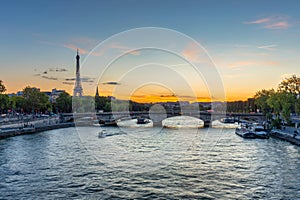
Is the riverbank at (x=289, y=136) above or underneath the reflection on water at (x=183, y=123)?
above

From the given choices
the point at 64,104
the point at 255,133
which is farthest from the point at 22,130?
the point at 64,104

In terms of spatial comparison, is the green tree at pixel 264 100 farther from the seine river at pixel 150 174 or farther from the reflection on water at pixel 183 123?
the seine river at pixel 150 174

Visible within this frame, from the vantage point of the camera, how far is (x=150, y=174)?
2114 cm

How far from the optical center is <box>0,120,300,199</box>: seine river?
55.4 feet

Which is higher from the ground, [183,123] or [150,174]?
[183,123]

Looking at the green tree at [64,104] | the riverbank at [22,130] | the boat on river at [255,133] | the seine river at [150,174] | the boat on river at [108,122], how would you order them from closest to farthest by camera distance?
A: 1. the seine river at [150,174]
2. the boat on river at [255,133]
3. the riverbank at [22,130]
4. the boat on river at [108,122]
5. the green tree at [64,104]

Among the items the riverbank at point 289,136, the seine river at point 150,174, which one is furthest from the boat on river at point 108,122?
the seine river at point 150,174

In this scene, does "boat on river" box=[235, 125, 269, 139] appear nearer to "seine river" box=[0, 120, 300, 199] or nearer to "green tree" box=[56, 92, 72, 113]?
"seine river" box=[0, 120, 300, 199]

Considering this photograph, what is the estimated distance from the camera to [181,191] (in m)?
17.2

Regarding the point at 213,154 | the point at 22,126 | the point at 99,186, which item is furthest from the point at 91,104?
the point at 99,186

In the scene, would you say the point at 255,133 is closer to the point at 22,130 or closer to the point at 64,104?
the point at 22,130

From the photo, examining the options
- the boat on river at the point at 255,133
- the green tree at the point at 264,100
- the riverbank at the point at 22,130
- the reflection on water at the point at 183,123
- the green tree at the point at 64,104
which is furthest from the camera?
the green tree at the point at 64,104

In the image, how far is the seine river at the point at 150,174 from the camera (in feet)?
55.4

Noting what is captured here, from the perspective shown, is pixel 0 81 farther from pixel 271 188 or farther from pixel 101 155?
pixel 271 188
